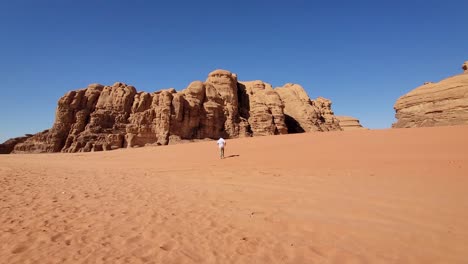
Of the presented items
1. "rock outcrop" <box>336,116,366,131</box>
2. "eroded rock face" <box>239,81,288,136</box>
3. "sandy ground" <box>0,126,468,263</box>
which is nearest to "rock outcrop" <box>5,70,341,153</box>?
"eroded rock face" <box>239,81,288,136</box>

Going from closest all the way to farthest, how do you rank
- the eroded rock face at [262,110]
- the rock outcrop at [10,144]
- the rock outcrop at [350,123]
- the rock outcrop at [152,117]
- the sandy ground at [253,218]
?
the sandy ground at [253,218], the rock outcrop at [152,117], the rock outcrop at [10,144], the eroded rock face at [262,110], the rock outcrop at [350,123]

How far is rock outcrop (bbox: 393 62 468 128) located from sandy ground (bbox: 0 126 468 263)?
14.6 metres

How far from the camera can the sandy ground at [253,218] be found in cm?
380

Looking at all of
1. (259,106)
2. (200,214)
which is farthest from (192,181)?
(259,106)

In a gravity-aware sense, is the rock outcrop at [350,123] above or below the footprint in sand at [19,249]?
above

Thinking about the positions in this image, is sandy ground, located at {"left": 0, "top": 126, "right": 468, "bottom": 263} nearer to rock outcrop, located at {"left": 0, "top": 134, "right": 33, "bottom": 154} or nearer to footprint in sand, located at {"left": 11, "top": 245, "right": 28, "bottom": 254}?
footprint in sand, located at {"left": 11, "top": 245, "right": 28, "bottom": 254}

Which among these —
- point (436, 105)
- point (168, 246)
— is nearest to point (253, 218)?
point (168, 246)

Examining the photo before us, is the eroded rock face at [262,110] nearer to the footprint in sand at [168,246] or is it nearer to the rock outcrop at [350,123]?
the rock outcrop at [350,123]

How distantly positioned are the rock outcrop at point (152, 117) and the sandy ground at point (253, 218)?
4108 cm

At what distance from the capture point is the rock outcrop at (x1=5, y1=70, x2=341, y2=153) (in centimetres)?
4912

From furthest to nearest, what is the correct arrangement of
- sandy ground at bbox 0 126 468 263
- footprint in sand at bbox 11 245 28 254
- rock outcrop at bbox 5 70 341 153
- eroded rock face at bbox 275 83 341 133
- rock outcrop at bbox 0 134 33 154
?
eroded rock face at bbox 275 83 341 133 → rock outcrop at bbox 0 134 33 154 → rock outcrop at bbox 5 70 341 153 → sandy ground at bbox 0 126 468 263 → footprint in sand at bbox 11 245 28 254

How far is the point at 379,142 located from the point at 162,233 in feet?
48.9

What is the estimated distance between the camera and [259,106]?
6019 centimetres

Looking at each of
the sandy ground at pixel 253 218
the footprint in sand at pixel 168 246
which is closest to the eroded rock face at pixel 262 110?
the sandy ground at pixel 253 218
